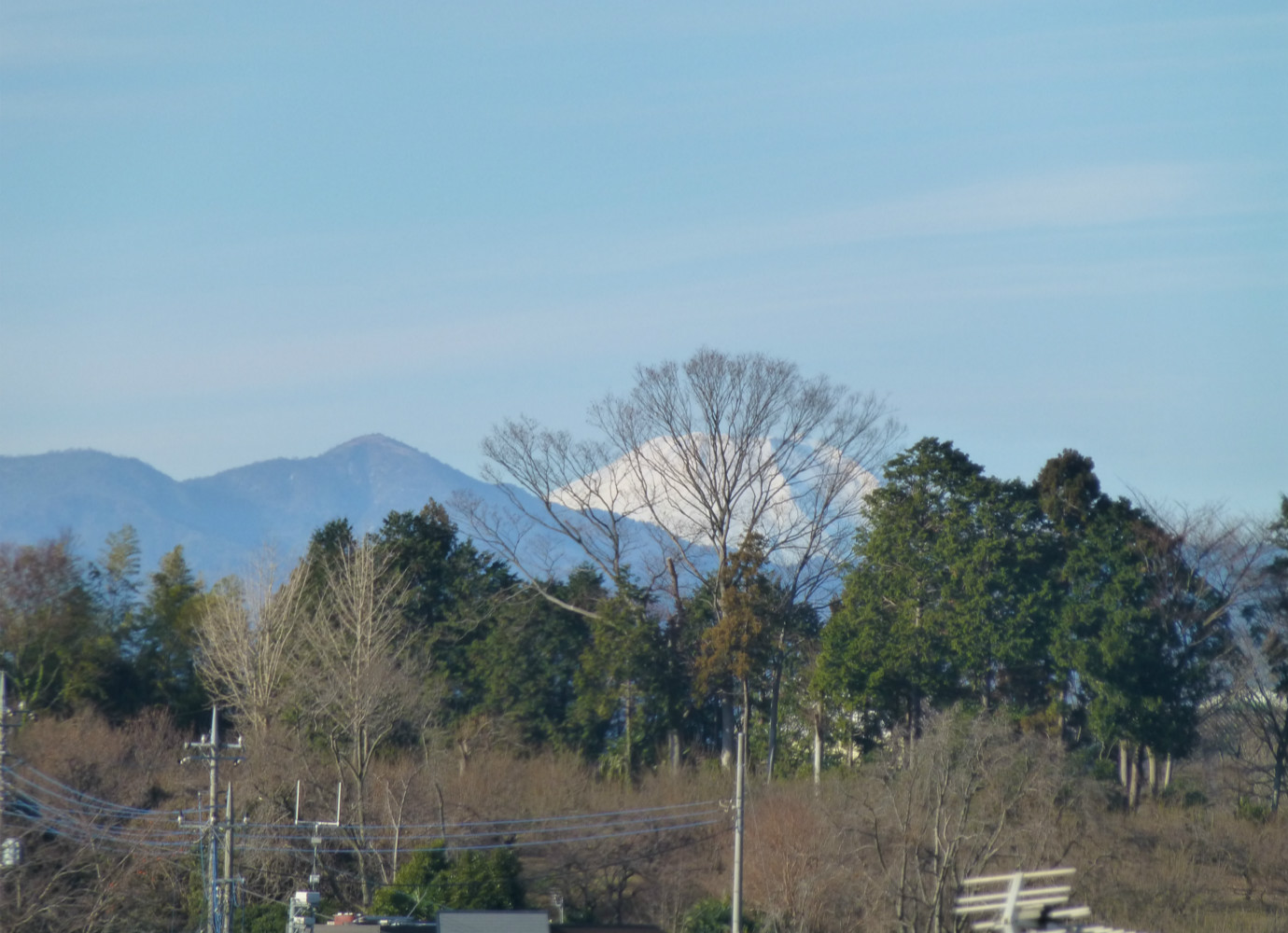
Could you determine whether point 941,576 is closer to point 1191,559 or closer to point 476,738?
point 1191,559

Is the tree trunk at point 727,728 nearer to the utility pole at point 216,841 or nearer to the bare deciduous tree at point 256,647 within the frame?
the bare deciduous tree at point 256,647

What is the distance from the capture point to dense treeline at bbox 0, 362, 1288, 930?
1214 inches

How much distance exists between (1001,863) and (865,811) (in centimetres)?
296

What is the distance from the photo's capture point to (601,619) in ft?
132

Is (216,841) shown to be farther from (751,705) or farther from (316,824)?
(751,705)

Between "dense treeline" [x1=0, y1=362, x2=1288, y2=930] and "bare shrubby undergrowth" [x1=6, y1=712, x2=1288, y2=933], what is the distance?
93 mm

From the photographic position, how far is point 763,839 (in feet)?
103

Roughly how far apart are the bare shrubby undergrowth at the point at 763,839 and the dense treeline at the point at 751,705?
9cm

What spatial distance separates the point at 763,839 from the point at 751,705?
8.86 m

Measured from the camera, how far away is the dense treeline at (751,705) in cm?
3084

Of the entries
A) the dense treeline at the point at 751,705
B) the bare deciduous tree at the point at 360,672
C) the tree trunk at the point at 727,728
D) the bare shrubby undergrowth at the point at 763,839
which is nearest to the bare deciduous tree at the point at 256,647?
the dense treeline at the point at 751,705

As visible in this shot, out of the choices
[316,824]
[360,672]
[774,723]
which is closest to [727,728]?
[774,723]

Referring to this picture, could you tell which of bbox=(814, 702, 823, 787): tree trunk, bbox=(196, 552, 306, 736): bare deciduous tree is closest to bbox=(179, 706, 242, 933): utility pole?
bbox=(196, 552, 306, 736): bare deciduous tree

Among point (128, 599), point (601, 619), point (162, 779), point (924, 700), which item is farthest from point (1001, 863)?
point (128, 599)
